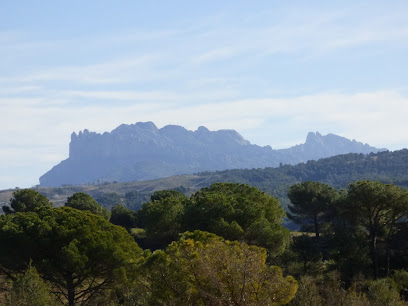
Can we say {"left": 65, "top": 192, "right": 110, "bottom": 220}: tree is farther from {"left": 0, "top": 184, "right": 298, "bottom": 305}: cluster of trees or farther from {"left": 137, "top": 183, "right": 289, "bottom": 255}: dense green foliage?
{"left": 0, "top": 184, "right": 298, "bottom": 305}: cluster of trees

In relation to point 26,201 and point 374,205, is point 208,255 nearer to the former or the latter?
point 374,205

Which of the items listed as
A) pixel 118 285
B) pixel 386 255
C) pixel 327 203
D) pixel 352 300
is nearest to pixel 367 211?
pixel 386 255

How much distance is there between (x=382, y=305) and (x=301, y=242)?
2095 centimetres

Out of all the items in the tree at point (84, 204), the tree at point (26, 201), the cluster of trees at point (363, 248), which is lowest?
the cluster of trees at point (363, 248)

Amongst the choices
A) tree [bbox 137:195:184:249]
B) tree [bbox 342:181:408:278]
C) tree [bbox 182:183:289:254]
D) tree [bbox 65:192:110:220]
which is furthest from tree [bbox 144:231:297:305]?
tree [bbox 65:192:110:220]

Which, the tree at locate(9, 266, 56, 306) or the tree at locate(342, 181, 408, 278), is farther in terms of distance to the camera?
the tree at locate(342, 181, 408, 278)

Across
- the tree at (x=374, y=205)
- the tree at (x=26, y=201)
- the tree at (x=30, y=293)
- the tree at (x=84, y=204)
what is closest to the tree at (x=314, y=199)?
the tree at (x=374, y=205)

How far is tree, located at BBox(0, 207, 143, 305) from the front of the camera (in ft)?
95.8

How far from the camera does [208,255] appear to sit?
2031cm

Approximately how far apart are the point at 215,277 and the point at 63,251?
13397mm

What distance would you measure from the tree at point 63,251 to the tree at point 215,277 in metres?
7.30

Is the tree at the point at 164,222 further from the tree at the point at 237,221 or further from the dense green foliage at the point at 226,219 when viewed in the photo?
the tree at the point at 237,221

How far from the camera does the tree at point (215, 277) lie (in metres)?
19.0

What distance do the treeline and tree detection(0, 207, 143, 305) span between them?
68 mm
